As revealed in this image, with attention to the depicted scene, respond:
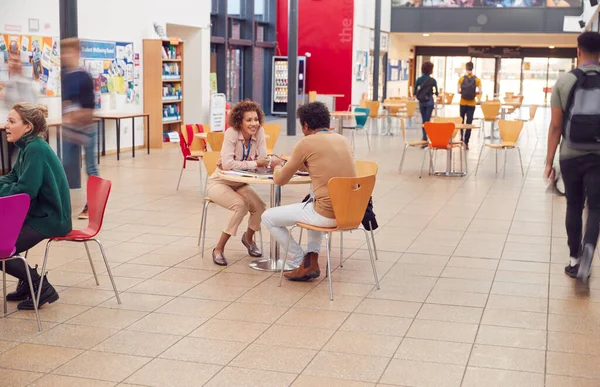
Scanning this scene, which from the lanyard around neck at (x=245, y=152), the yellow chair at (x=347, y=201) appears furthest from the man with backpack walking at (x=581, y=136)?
the lanyard around neck at (x=245, y=152)

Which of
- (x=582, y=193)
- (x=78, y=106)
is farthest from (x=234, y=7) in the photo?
(x=582, y=193)

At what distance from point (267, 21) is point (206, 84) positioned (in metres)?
7.18

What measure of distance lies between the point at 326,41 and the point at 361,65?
1404 millimetres

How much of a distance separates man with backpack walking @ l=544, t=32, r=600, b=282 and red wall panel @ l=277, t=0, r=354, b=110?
17.6 m

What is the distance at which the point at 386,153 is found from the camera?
1377 cm

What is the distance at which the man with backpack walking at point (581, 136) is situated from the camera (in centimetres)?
512

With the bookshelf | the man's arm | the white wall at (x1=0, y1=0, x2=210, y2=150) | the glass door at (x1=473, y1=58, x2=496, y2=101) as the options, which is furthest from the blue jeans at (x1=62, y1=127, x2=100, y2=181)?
the glass door at (x1=473, y1=58, x2=496, y2=101)

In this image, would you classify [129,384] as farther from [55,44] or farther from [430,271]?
[55,44]

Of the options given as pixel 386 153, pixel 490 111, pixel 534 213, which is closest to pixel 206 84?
pixel 386 153

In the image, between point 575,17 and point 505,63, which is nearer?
point 575,17

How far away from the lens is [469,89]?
48.0 feet

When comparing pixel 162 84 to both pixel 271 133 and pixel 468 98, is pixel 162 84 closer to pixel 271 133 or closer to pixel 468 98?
pixel 271 133

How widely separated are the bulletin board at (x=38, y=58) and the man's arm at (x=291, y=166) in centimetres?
594

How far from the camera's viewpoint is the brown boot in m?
5.36
